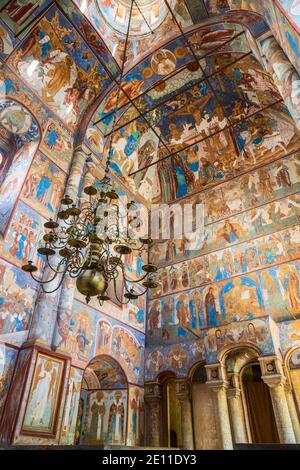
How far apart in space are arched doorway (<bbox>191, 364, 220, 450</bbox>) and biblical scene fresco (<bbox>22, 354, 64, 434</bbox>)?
403 cm

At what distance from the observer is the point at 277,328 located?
793cm

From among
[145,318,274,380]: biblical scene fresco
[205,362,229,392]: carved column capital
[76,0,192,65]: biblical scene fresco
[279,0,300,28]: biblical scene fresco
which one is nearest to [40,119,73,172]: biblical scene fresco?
[76,0,192,65]: biblical scene fresco

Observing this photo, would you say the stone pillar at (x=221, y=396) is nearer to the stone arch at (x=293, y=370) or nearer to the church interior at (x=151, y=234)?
the church interior at (x=151, y=234)

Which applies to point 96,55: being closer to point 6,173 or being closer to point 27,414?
point 6,173

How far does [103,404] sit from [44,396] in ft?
10.4

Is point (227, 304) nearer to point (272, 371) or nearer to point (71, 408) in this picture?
point (272, 371)

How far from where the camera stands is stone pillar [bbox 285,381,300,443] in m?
6.70

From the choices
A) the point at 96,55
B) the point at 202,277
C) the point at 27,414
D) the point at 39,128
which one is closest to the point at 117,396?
the point at 27,414

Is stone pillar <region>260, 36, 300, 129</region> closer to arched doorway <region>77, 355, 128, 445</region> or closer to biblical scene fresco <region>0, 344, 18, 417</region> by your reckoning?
biblical scene fresco <region>0, 344, 18, 417</region>

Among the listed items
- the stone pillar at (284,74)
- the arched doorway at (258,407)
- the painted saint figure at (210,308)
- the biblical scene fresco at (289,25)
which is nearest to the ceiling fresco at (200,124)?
the stone pillar at (284,74)

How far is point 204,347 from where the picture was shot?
869cm

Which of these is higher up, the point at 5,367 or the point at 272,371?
the point at 272,371

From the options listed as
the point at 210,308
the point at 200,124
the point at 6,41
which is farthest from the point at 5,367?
the point at 200,124

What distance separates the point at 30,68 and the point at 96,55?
2.22 meters
